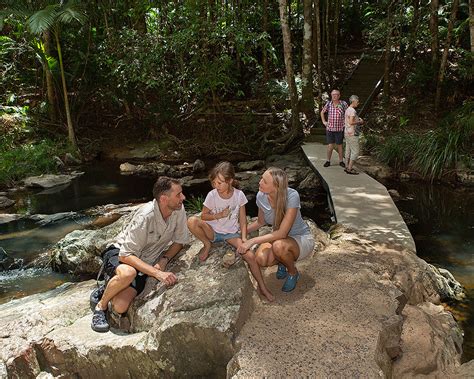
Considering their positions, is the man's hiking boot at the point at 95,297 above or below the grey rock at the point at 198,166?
above

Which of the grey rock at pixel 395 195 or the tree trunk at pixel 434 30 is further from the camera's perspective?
the tree trunk at pixel 434 30

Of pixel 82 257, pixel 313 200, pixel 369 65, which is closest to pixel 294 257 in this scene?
pixel 82 257

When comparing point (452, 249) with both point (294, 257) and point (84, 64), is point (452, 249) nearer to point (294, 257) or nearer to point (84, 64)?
point (294, 257)

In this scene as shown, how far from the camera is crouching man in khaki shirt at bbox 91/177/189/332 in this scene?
370cm

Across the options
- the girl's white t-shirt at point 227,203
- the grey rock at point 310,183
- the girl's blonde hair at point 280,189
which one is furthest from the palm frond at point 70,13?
the girl's blonde hair at point 280,189

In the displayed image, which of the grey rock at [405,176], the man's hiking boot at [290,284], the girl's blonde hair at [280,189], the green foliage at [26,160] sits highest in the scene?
the girl's blonde hair at [280,189]

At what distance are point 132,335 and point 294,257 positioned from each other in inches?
57.1

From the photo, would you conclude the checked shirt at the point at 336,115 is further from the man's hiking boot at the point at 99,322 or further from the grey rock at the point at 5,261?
the man's hiking boot at the point at 99,322

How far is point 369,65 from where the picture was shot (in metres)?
15.2

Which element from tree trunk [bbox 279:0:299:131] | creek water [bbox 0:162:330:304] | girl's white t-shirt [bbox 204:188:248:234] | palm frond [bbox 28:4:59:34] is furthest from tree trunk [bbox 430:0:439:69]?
girl's white t-shirt [bbox 204:188:248:234]

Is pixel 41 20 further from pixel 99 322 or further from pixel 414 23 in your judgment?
pixel 414 23

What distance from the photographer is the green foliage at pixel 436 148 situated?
9.09 meters

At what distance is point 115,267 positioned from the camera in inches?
153

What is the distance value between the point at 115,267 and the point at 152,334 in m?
0.81
